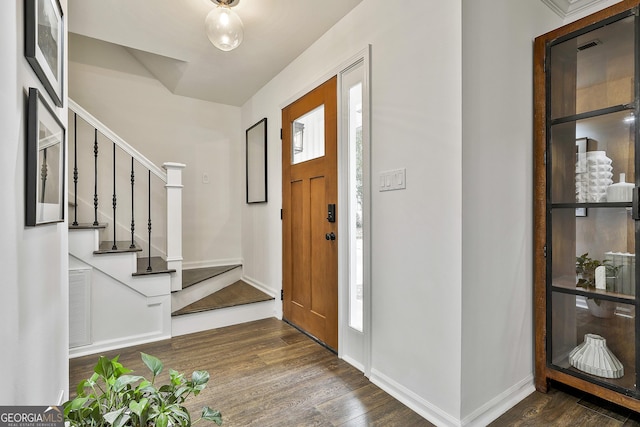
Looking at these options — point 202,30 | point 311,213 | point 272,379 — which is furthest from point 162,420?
point 202,30

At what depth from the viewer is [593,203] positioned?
1758mm

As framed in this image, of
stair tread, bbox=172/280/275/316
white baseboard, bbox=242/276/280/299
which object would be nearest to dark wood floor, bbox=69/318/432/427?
stair tread, bbox=172/280/275/316

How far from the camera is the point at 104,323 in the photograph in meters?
2.48

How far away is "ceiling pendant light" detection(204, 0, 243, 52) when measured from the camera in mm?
2002

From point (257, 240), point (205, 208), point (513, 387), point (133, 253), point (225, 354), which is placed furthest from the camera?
point (205, 208)

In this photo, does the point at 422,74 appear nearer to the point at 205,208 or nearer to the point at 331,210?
the point at 331,210

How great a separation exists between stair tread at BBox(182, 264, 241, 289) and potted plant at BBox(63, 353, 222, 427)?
2.22 metres

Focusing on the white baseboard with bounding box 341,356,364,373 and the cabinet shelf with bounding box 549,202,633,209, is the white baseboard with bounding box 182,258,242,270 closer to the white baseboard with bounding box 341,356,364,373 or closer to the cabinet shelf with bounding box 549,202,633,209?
the white baseboard with bounding box 341,356,364,373

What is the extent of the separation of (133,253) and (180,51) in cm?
178

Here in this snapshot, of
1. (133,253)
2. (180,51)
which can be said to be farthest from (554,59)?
(133,253)

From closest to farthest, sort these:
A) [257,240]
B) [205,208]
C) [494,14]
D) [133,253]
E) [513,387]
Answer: [494,14]
[513,387]
[133,253]
[257,240]
[205,208]

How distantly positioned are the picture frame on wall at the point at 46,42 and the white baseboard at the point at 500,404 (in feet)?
7.42

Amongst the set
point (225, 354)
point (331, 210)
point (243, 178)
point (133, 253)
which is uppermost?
point (243, 178)

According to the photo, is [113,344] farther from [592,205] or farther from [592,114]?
[592,114]
